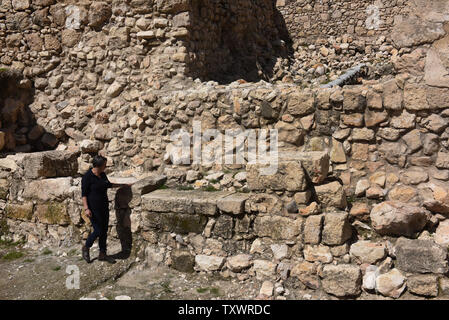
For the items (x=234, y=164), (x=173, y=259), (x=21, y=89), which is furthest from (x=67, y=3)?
(x=173, y=259)

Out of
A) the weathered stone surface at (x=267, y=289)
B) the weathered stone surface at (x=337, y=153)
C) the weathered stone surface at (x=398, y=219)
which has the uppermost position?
the weathered stone surface at (x=337, y=153)

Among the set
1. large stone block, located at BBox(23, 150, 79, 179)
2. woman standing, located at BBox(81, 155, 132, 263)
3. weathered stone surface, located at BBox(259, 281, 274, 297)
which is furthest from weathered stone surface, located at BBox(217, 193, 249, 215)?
large stone block, located at BBox(23, 150, 79, 179)

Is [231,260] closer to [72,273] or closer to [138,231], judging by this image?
[138,231]

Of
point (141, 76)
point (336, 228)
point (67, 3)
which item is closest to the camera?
point (336, 228)

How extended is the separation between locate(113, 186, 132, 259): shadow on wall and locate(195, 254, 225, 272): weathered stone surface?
100cm

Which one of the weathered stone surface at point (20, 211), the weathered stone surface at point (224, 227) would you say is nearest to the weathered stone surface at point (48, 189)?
the weathered stone surface at point (20, 211)

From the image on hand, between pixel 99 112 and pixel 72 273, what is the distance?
3.03 meters

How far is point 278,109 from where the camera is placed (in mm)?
4902

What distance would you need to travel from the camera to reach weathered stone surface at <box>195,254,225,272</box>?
4.39 meters

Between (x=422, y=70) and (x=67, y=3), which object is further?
(x=67, y=3)

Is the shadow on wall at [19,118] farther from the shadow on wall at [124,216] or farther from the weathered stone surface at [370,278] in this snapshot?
the weathered stone surface at [370,278]

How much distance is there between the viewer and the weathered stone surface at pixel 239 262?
426 centimetres

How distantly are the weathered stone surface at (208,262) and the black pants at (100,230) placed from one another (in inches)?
45.0

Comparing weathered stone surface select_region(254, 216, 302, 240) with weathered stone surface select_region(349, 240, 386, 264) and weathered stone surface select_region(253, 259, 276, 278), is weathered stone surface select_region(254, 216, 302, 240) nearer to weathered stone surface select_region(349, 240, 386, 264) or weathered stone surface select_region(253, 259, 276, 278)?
weathered stone surface select_region(253, 259, 276, 278)
